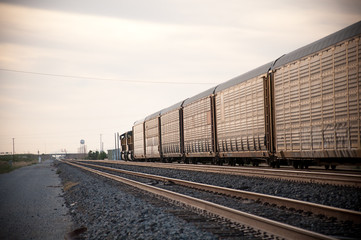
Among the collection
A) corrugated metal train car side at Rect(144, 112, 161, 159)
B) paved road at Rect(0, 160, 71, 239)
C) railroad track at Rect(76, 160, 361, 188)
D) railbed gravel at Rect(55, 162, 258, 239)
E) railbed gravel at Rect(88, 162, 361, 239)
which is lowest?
paved road at Rect(0, 160, 71, 239)

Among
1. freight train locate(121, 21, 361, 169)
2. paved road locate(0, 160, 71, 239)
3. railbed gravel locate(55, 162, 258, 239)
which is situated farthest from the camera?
freight train locate(121, 21, 361, 169)

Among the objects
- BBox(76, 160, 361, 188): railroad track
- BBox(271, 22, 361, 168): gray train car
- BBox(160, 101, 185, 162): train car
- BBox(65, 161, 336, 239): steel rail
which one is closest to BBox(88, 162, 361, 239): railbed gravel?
BBox(65, 161, 336, 239): steel rail

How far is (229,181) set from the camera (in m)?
14.4

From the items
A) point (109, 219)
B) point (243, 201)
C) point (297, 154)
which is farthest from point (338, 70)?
point (109, 219)

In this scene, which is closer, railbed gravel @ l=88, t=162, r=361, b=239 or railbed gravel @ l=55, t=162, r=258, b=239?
railbed gravel @ l=88, t=162, r=361, b=239

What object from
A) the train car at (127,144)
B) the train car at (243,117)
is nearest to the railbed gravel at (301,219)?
the train car at (243,117)

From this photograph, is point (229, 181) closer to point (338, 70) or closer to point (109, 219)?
point (338, 70)

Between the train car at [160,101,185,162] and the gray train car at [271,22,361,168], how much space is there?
13233 mm

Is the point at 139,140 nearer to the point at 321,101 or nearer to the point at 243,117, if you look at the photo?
the point at 243,117

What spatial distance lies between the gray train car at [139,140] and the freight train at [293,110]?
16400mm

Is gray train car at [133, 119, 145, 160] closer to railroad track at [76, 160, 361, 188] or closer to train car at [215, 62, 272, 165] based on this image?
train car at [215, 62, 272, 165]

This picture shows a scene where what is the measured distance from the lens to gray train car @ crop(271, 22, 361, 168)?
436 inches

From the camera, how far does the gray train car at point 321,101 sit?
11.1m

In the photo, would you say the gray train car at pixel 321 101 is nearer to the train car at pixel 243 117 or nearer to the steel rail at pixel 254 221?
the train car at pixel 243 117
